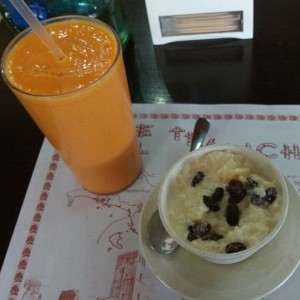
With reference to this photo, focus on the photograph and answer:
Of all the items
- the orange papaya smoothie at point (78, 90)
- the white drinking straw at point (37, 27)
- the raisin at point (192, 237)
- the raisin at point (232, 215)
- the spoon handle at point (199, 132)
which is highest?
the white drinking straw at point (37, 27)

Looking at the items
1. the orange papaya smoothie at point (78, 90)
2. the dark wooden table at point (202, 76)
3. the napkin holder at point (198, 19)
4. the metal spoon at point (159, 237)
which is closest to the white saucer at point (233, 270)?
the metal spoon at point (159, 237)

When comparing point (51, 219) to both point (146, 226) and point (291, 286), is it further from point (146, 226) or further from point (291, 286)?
point (291, 286)

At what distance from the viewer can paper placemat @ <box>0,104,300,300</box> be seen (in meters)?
0.68

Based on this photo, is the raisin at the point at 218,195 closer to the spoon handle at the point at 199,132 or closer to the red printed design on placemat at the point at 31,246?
the spoon handle at the point at 199,132

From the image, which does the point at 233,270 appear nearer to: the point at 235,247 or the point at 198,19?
the point at 235,247

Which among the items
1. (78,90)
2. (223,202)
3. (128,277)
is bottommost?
(128,277)

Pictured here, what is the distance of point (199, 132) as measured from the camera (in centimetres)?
81

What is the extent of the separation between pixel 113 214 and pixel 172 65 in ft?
1.22

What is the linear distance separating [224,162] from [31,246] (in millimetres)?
→ 352

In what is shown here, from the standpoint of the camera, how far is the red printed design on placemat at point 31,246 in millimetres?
685

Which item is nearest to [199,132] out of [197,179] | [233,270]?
[197,179]

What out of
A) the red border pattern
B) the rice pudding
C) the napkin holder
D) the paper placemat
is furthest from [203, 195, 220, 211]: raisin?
the napkin holder

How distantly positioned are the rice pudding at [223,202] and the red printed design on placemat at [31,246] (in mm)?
253

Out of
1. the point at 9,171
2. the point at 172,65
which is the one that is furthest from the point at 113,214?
the point at 172,65
